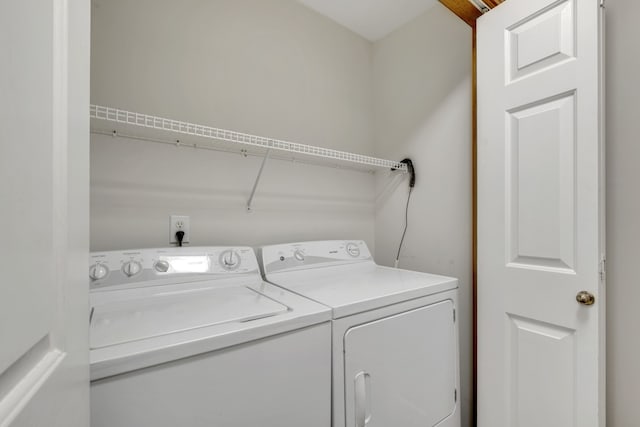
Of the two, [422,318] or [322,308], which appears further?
[422,318]

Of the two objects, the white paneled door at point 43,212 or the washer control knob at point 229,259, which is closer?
the white paneled door at point 43,212

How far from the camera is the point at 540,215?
4.12ft

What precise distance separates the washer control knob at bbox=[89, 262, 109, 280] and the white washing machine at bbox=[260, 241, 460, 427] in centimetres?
67

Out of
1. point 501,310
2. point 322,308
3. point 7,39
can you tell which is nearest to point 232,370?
point 322,308

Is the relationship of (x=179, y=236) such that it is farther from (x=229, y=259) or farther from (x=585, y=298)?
(x=585, y=298)

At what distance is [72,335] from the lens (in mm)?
472

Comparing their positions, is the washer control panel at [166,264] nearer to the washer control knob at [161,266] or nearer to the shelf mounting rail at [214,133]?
the washer control knob at [161,266]

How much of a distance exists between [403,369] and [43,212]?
1255 mm

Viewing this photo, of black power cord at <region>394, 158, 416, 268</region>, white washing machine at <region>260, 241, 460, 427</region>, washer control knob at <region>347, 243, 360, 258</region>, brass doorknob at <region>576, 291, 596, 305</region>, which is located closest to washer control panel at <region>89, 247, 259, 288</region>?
white washing machine at <region>260, 241, 460, 427</region>

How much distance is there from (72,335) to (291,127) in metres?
1.64

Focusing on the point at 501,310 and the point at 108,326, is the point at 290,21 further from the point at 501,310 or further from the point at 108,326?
the point at 501,310

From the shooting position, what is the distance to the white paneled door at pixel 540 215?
3.67 ft
